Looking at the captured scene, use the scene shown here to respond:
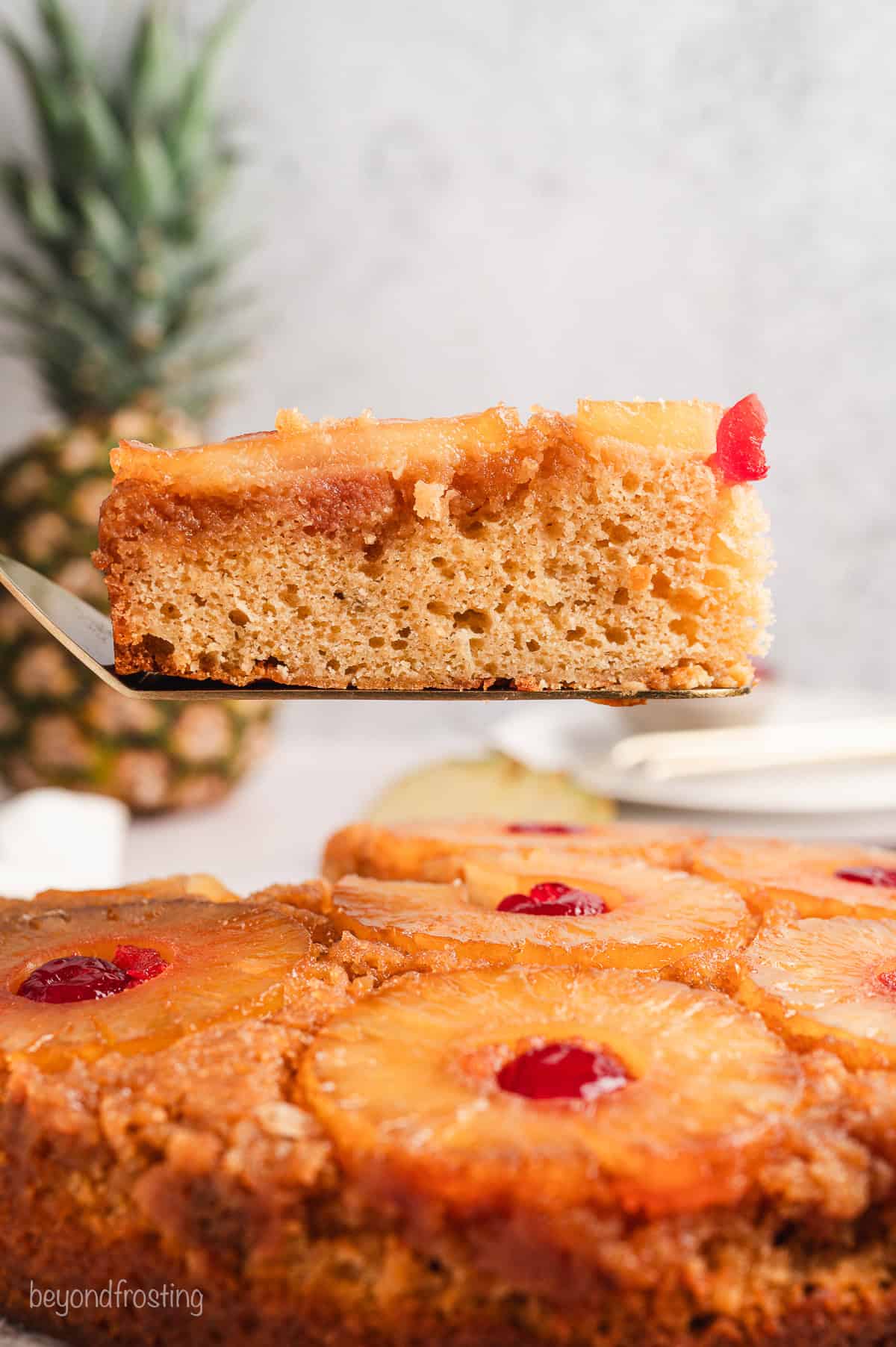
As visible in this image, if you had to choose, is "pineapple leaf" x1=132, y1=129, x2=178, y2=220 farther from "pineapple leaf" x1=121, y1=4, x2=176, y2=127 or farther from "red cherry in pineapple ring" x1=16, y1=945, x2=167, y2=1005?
"red cherry in pineapple ring" x1=16, y1=945, x2=167, y2=1005

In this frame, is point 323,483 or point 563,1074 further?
point 323,483

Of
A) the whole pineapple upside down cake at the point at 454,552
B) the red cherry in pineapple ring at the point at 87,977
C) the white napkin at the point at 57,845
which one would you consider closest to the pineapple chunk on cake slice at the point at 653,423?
the whole pineapple upside down cake at the point at 454,552

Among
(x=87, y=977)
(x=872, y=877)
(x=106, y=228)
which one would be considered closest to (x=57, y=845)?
(x=87, y=977)

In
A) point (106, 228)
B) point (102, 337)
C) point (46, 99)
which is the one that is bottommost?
point (102, 337)

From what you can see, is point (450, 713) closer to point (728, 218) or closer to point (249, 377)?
point (249, 377)

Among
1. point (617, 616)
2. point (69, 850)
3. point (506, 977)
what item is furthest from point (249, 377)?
point (506, 977)

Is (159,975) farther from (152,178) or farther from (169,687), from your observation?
(152,178)

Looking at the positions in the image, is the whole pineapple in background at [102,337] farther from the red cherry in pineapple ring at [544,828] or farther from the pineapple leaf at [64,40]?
the red cherry in pineapple ring at [544,828]
